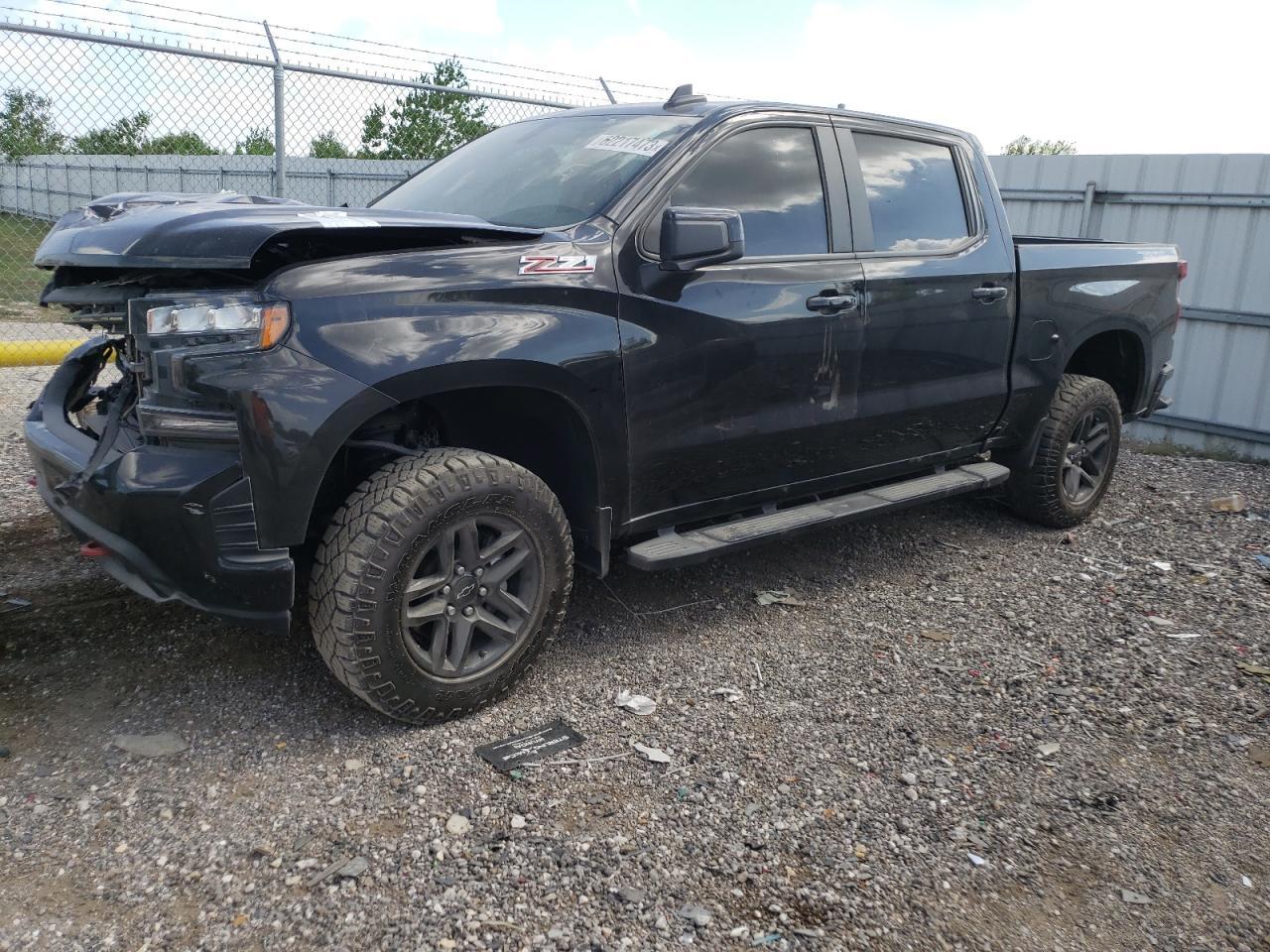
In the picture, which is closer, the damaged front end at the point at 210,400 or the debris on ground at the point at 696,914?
the debris on ground at the point at 696,914

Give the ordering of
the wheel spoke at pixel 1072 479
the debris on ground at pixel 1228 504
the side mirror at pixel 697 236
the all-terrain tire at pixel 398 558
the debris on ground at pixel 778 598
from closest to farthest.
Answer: the all-terrain tire at pixel 398 558 → the side mirror at pixel 697 236 → the debris on ground at pixel 778 598 → the wheel spoke at pixel 1072 479 → the debris on ground at pixel 1228 504

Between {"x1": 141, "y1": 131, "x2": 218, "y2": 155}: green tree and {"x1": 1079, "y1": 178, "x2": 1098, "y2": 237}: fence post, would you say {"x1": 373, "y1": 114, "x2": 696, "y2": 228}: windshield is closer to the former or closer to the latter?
{"x1": 141, "y1": 131, "x2": 218, "y2": 155}: green tree

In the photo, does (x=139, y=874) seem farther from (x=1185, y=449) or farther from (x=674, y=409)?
(x=1185, y=449)

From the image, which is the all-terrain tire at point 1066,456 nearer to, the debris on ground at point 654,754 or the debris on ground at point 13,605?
the debris on ground at point 654,754

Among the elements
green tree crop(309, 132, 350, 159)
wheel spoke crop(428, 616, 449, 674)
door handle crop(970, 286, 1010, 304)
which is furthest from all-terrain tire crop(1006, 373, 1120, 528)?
green tree crop(309, 132, 350, 159)

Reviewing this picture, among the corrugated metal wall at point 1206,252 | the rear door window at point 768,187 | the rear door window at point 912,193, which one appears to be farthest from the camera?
the corrugated metal wall at point 1206,252

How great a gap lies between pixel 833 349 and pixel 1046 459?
191 centimetres

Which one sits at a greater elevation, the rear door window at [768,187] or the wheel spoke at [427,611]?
the rear door window at [768,187]

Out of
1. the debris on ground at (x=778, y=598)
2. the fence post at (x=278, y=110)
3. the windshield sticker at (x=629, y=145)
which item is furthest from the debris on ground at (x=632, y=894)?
the fence post at (x=278, y=110)

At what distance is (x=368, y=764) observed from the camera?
3.01 metres

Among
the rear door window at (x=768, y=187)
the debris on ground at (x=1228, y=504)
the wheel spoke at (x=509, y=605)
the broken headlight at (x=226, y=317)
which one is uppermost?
the rear door window at (x=768, y=187)

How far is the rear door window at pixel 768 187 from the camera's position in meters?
3.71

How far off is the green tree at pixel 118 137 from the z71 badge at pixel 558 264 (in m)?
5.51

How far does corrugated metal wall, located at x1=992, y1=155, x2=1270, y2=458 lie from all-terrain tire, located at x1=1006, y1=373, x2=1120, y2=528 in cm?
454
